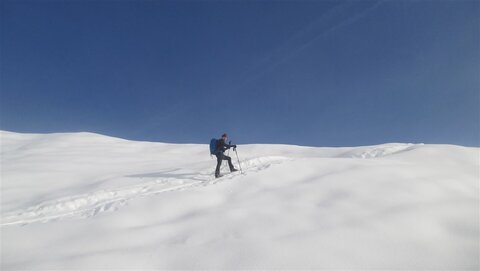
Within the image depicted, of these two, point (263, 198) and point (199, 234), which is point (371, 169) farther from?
point (199, 234)

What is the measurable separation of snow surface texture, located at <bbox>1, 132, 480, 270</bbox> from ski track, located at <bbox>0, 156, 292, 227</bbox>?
46mm

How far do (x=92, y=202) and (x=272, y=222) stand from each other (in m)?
5.66

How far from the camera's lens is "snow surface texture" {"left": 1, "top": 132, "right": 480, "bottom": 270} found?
139 inches

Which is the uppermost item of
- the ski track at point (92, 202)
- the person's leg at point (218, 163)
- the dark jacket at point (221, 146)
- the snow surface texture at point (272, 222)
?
the dark jacket at point (221, 146)

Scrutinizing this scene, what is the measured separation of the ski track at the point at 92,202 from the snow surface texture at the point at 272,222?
0.05 metres

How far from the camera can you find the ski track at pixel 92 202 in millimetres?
6008

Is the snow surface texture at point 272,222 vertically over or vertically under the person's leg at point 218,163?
under

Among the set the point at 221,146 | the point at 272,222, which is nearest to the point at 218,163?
the point at 221,146

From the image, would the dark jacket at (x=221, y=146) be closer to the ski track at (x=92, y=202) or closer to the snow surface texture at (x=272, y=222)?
the ski track at (x=92, y=202)

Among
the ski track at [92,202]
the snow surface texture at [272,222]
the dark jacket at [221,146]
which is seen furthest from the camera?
the dark jacket at [221,146]

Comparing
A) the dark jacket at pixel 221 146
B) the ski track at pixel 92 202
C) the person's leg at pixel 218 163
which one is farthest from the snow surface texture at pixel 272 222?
the dark jacket at pixel 221 146

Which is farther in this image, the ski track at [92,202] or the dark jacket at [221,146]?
the dark jacket at [221,146]

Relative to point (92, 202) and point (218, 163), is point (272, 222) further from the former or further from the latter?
point (92, 202)

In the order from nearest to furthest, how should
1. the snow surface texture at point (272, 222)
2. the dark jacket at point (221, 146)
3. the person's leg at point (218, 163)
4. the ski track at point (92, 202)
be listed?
the snow surface texture at point (272, 222)
the ski track at point (92, 202)
the person's leg at point (218, 163)
the dark jacket at point (221, 146)
